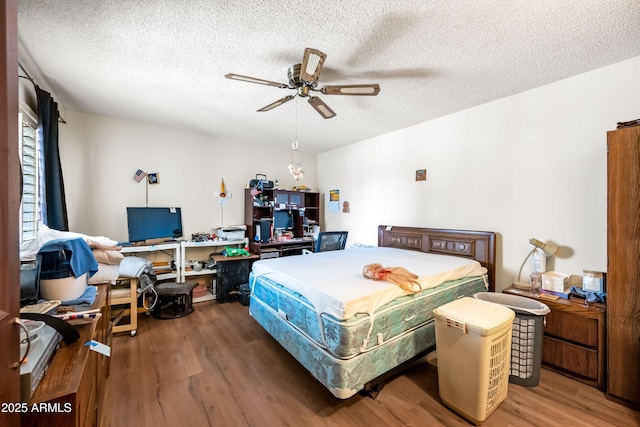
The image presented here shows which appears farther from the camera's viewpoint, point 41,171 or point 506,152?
point 506,152

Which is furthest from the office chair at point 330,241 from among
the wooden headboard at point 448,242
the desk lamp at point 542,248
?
the desk lamp at point 542,248

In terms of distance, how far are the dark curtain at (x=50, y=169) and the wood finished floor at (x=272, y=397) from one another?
143cm

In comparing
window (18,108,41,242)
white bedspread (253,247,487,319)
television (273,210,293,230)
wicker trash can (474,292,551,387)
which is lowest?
wicker trash can (474,292,551,387)

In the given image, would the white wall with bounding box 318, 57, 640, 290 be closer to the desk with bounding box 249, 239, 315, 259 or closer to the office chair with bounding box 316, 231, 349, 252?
the office chair with bounding box 316, 231, 349, 252

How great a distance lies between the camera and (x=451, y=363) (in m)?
1.68

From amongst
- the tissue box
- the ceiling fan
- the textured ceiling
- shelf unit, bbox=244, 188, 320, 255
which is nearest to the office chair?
shelf unit, bbox=244, 188, 320, 255

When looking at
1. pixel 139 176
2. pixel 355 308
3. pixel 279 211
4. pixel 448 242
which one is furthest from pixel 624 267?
pixel 139 176

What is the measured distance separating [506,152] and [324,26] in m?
2.33

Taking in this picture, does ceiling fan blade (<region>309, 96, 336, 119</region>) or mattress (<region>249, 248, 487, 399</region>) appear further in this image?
ceiling fan blade (<region>309, 96, 336, 119</region>)

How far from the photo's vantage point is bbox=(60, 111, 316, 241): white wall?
325cm

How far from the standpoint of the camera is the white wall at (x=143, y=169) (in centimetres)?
325

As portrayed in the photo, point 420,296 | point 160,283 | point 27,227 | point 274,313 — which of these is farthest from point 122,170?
Result: point 420,296

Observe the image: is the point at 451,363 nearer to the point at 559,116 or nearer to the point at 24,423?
the point at 24,423

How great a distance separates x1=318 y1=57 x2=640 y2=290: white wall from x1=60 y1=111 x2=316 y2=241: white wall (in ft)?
8.00
